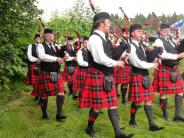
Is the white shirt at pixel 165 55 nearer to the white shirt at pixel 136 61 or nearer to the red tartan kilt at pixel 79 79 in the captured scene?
the white shirt at pixel 136 61

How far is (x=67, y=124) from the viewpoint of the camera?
663 cm

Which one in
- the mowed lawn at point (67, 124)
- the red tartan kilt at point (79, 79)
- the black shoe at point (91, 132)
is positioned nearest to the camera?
the black shoe at point (91, 132)

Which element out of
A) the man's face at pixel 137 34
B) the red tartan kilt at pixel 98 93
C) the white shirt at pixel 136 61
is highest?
the man's face at pixel 137 34

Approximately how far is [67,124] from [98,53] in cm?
191

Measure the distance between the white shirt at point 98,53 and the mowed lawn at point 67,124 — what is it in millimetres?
1283

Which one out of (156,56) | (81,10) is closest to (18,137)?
(156,56)

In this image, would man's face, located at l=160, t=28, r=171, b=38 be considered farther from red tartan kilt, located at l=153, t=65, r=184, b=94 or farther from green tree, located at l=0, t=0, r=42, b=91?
green tree, located at l=0, t=0, r=42, b=91

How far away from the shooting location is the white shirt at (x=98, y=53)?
5250 millimetres

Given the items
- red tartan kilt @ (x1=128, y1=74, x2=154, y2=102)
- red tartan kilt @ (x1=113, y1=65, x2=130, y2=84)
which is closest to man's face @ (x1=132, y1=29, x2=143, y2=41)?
red tartan kilt @ (x1=128, y1=74, x2=154, y2=102)

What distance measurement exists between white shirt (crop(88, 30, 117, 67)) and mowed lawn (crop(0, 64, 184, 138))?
4.21 feet

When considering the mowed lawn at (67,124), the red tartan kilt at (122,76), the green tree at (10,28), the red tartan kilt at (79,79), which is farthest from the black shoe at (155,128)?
the red tartan kilt at (79,79)

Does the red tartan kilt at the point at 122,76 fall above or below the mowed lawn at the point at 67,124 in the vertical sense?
above

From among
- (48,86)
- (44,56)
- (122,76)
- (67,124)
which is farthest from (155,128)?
(122,76)

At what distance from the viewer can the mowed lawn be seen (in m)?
5.96
